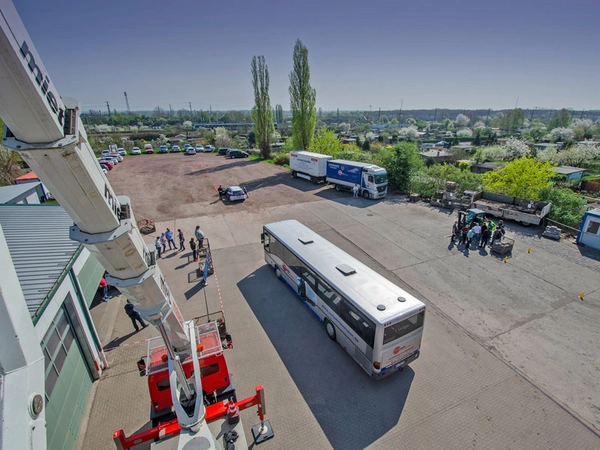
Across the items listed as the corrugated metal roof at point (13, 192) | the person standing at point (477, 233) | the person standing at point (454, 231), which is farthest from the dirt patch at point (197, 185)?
the person standing at point (477, 233)

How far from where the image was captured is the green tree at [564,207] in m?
18.8

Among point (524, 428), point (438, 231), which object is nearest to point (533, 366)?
point (524, 428)

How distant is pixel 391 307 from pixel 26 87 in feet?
27.3

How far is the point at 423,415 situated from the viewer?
306 inches

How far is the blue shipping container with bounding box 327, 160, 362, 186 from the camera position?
26.6 m

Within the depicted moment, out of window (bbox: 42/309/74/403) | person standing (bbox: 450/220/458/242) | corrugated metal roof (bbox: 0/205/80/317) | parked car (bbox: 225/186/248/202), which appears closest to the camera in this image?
window (bbox: 42/309/74/403)

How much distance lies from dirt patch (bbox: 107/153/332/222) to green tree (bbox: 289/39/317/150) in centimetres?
550

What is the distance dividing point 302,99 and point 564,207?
2943 cm

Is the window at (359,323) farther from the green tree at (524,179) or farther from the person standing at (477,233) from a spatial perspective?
the green tree at (524,179)

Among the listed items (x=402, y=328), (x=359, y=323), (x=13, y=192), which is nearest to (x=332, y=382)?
(x=359, y=323)

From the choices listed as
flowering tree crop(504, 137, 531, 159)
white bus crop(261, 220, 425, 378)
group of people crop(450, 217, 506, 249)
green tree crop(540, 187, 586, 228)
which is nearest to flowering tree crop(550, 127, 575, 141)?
flowering tree crop(504, 137, 531, 159)

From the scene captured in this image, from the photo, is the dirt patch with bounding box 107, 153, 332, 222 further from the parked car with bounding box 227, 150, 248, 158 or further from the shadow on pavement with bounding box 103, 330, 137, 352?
the shadow on pavement with bounding box 103, 330, 137, 352

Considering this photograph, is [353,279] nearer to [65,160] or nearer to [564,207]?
[65,160]

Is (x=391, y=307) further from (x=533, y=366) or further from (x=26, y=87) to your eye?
(x=26, y=87)
